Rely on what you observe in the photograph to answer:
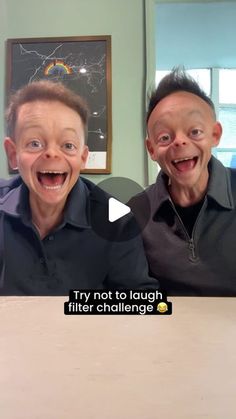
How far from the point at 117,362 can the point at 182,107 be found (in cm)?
64

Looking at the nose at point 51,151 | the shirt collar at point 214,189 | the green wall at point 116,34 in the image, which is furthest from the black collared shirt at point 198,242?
the nose at point 51,151

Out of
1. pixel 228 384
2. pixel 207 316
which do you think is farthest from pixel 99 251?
pixel 228 384

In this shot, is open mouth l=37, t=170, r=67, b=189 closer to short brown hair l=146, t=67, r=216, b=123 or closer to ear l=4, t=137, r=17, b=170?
ear l=4, t=137, r=17, b=170

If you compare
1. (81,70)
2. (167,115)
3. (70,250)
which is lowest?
(70,250)

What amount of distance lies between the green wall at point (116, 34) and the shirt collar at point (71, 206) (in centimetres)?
6

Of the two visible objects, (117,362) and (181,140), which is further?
(181,140)

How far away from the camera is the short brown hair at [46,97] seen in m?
0.88

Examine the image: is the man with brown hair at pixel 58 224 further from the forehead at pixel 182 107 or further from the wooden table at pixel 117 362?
the forehead at pixel 182 107

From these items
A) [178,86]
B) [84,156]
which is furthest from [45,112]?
[178,86]

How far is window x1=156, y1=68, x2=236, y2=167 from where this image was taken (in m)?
0.88

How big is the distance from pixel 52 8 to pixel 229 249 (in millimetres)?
817

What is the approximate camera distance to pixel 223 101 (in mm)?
886

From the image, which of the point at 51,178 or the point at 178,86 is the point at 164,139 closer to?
the point at 178,86

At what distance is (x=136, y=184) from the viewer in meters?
0.89
